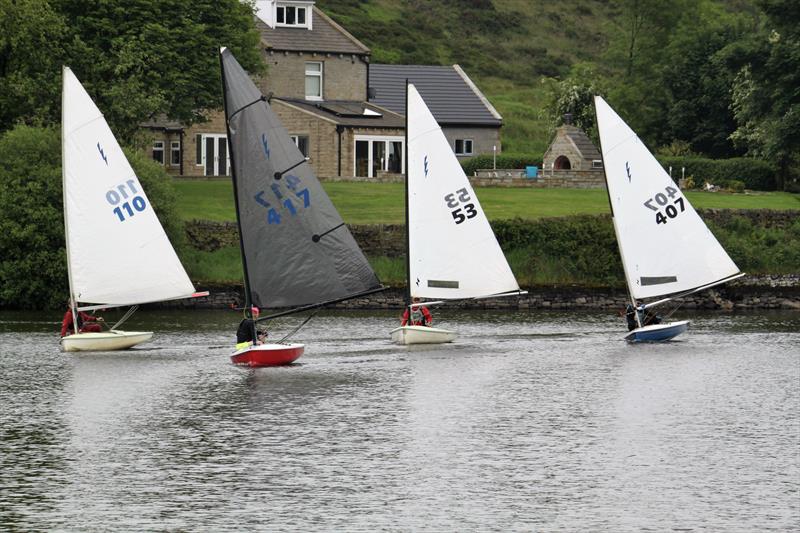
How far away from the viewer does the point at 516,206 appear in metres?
90.8

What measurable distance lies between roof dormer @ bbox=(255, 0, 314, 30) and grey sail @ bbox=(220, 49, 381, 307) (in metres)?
64.3

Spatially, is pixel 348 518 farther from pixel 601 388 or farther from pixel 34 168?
pixel 34 168

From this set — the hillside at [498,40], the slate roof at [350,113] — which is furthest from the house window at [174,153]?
the hillside at [498,40]

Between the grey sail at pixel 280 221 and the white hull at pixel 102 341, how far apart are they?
7109mm

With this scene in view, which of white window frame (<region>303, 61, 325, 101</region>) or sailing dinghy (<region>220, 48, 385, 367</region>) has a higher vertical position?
white window frame (<region>303, 61, 325, 101</region>)

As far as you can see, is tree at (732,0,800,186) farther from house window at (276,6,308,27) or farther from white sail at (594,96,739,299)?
white sail at (594,96,739,299)

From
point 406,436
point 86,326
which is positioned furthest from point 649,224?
point 406,436

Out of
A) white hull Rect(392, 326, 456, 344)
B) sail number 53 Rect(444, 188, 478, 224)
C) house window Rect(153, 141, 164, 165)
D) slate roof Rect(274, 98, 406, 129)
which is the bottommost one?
white hull Rect(392, 326, 456, 344)

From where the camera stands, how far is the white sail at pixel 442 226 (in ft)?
196

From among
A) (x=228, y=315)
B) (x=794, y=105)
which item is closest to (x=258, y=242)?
(x=228, y=315)

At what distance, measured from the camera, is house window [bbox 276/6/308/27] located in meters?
115

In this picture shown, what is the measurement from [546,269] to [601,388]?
116 ft

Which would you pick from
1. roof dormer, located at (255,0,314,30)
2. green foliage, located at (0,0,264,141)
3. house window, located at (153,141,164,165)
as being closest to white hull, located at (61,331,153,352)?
green foliage, located at (0,0,264,141)

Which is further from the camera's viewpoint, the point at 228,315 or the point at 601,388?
the point at 228,315
